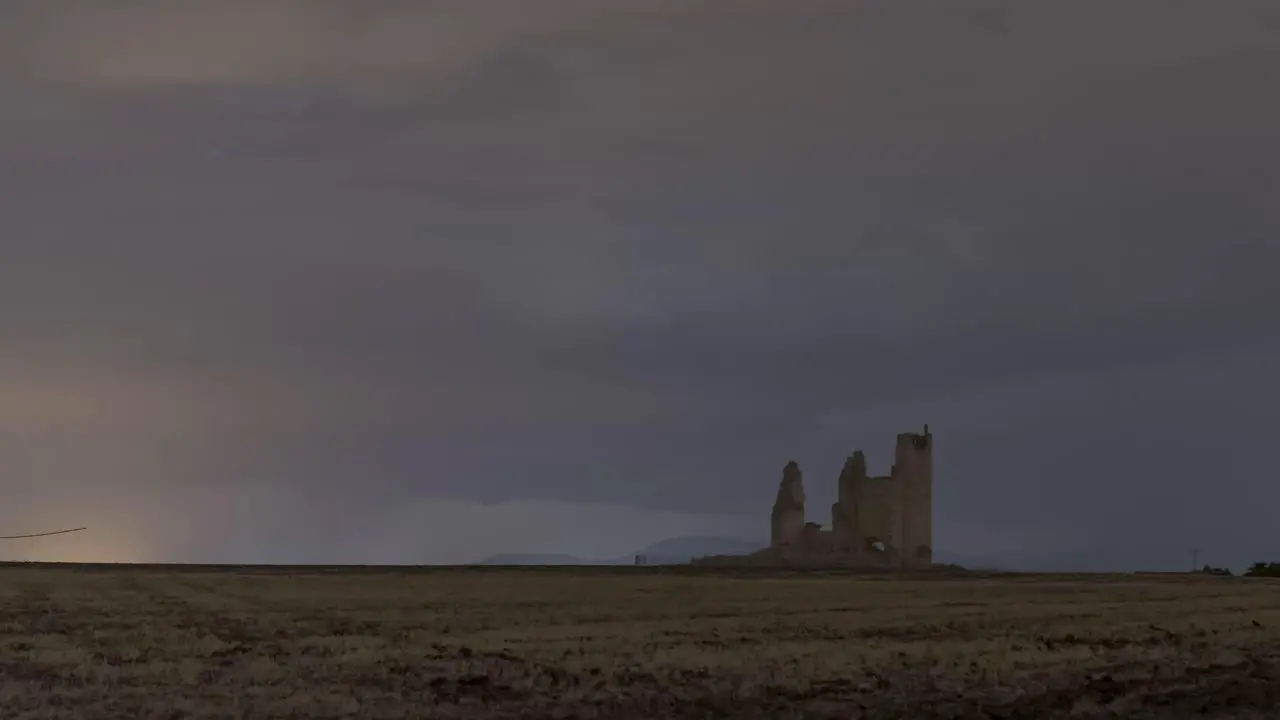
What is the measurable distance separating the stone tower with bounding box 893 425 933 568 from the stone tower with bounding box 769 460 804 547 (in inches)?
220

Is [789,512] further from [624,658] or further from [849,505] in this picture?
[624,658]

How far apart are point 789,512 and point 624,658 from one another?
66.7 m

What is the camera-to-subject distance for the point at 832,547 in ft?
260

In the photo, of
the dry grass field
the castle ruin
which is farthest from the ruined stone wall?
the dry grass field

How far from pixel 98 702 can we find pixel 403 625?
8.98m

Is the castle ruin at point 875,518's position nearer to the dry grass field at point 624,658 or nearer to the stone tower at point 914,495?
Answer: the stone tower at point 914,495

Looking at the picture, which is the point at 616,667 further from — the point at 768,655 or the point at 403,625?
the point at 403,625

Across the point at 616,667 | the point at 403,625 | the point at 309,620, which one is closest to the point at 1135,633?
the point at 616,667

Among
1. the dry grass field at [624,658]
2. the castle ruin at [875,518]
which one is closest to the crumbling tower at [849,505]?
the castle ruin at [875,518]

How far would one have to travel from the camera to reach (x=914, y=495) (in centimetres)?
7975

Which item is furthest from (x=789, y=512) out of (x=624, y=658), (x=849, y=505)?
(x=624, y=658)

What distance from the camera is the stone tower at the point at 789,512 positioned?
3187 inches

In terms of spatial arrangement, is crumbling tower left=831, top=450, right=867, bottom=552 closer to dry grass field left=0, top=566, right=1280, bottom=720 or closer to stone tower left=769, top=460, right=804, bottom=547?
stone tower left=769, top=460, right=804, bottom=547

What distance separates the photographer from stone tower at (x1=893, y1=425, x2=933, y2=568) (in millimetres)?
78688
